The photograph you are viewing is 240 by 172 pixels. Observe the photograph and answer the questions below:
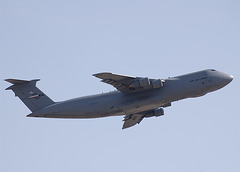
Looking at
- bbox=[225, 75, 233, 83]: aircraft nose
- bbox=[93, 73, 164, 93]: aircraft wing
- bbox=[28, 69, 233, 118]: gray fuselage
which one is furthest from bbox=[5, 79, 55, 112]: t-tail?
bbox=[225, 75, 233, 83]: aircraft nose

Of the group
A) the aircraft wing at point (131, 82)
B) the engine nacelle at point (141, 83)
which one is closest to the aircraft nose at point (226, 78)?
the aircraft wing at point (131, 82)

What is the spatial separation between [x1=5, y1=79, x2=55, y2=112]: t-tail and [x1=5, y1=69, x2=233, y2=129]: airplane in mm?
247

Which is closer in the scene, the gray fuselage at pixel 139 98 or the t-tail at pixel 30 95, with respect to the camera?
the gray fuselage at pixel 139 98

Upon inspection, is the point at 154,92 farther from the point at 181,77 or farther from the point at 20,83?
the point at 20,83

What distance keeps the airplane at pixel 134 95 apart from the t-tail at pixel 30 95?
9.7 inches

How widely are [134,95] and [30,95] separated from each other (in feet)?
22.5

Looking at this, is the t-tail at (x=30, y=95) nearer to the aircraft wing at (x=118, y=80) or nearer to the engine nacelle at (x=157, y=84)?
the aircraft wing at (x=118, y=80)

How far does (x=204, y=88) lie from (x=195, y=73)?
1154 millimetres

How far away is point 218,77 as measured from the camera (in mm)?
25250

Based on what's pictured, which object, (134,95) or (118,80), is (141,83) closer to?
(134,95)

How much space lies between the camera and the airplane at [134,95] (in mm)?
24922

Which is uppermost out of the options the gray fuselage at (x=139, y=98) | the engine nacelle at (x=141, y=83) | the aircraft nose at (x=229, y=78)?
the engine nacelle at (x=141, y=83)

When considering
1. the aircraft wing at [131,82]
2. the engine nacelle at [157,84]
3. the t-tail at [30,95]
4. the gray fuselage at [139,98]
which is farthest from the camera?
the t-tail at [30,95]

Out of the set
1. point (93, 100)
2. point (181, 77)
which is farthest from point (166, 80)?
point (93, 100)
